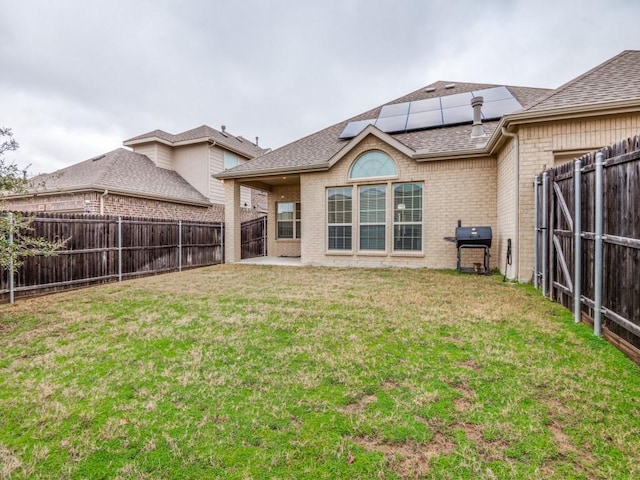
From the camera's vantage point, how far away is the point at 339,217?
11.0m

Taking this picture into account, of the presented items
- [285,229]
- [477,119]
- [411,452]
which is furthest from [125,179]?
[411,452]

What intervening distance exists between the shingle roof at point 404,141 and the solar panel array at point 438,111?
1.09 ft

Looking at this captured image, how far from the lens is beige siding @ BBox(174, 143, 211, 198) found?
16938 millimetres

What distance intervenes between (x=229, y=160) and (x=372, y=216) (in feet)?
37.0

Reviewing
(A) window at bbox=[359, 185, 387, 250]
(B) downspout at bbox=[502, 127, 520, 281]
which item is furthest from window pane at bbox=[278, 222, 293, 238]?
(B) downspout at bbox=[502, 127, 520, 281]

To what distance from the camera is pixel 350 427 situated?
80.6 inches

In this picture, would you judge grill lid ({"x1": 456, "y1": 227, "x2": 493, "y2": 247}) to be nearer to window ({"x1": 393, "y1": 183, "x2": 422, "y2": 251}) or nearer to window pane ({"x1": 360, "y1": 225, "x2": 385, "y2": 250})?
window ({"x1": 393, "y1": 183, "x2": 422, "y2": 251})

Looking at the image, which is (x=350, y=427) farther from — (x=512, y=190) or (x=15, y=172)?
(x=512, y=190)

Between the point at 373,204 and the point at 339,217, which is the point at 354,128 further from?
the point at 339,217

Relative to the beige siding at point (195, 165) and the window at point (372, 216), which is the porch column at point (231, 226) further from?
the beige siding at point (195, 165)

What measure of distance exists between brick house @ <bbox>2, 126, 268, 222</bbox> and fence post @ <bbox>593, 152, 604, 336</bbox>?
11466 millimetres

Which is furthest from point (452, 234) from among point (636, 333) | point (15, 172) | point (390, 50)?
point (390, 50)

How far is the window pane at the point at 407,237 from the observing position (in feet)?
32.9

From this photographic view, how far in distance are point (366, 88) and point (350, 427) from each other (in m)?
22.8
